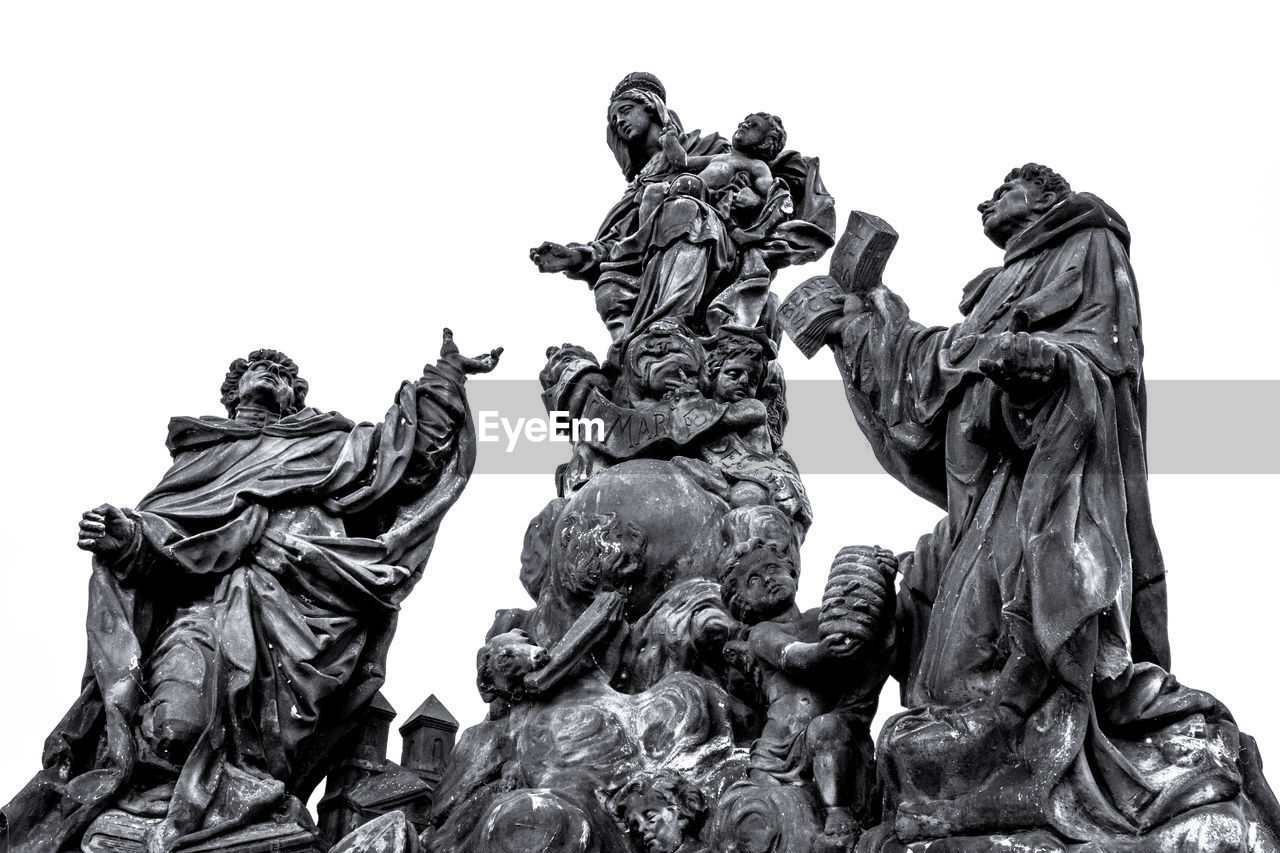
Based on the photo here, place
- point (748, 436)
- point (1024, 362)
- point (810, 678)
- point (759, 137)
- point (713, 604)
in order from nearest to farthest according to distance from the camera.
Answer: point (1024, 362) < point (810, 678) < point (713, 604) < point (748, 436) < point (759, 137)

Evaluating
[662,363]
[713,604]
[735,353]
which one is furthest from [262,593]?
[735,353]

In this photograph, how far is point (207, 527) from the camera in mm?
13477

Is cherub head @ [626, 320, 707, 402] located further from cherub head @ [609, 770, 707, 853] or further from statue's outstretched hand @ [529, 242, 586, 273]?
cherub head @ [609, 770, 707, 853]

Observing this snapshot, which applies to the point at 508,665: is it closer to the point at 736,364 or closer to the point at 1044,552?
the point at 736,364

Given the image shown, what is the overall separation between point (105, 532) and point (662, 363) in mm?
3208

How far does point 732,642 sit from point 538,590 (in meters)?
1.67

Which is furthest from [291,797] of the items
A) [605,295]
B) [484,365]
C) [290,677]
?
[605,295]

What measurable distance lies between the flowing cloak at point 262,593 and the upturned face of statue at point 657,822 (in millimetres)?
2009

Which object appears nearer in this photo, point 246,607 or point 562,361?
point 246,607

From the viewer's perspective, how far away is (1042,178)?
12359 millimetres

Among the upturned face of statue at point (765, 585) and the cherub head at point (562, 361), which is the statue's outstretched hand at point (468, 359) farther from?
the upturned face of statue at point (765, 585)

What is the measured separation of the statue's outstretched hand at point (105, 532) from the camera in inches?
512

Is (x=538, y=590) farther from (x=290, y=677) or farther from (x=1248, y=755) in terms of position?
(x=1248, y=755)

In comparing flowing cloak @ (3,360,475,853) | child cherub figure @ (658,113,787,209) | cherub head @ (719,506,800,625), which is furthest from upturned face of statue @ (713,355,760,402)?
child cherub figure @ (658,113,787,209)
